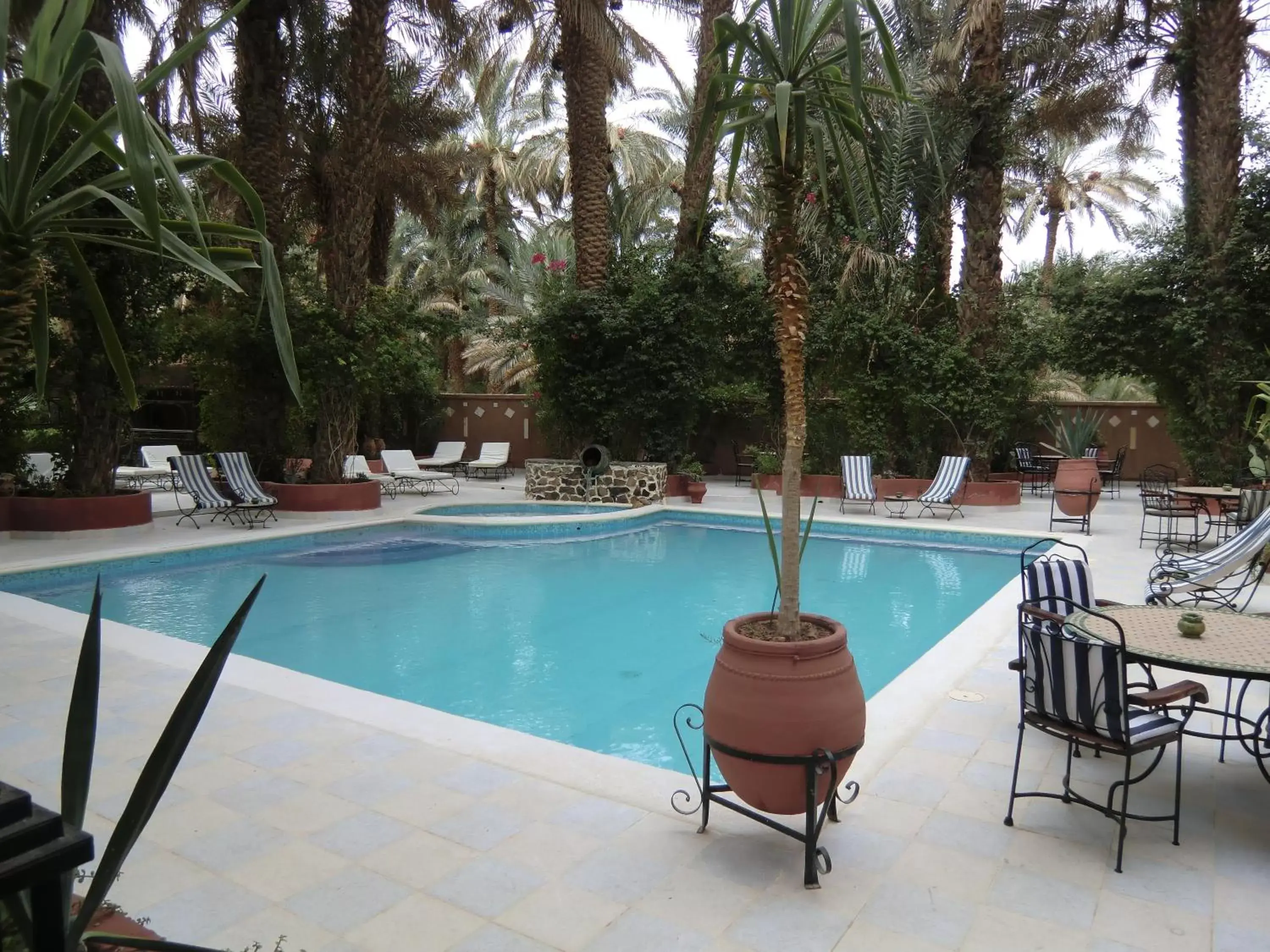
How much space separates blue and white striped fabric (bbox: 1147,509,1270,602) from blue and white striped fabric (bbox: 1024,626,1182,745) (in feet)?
8.94

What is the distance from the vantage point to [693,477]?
1602cm

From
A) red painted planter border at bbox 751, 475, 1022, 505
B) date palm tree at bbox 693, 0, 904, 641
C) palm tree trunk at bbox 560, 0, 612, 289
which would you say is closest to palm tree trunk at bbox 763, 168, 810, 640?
date palm tree at bbox 693, 0, 904, 641

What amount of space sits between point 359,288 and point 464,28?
608cm

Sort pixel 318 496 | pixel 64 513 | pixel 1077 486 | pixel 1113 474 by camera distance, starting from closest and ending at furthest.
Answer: pixel 64 513 < pixel 1077 486 < pixel 318 496 < pixel 1113 474

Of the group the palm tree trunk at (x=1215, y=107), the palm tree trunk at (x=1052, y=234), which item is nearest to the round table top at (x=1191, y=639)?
the palm tree trunk at (x=1215, y=107)

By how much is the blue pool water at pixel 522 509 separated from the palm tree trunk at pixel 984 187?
22.9 feet

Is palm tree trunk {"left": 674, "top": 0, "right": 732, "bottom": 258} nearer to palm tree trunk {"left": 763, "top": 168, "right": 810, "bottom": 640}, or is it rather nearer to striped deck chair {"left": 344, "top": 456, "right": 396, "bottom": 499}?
striped deck chair {"left": 344, "top": 456, "right": 396, "bottom": 499}

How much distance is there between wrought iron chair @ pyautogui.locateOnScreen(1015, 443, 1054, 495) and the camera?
1811cm

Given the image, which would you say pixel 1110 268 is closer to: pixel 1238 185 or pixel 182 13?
pixel 1238 185

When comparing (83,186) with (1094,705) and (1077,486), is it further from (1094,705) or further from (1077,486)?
(1077,486)

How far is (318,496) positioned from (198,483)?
1.68 m

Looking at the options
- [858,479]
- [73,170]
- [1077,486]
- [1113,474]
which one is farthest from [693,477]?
[73,170]

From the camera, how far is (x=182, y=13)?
1405cm

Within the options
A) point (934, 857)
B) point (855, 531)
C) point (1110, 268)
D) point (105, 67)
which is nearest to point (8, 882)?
point (105, 67)
